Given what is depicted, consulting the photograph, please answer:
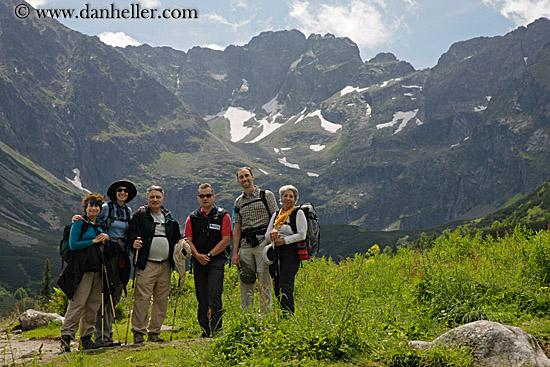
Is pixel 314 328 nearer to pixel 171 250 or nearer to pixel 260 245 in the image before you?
pixel 260 245

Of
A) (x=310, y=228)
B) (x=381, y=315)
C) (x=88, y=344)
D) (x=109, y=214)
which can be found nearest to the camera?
(x=381, y=315)

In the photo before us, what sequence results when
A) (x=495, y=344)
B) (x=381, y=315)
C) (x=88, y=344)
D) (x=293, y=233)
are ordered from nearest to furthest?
(x=495, y=344)
(x=381, y=315)
(x=293, y=233)
(x=88, y=344)

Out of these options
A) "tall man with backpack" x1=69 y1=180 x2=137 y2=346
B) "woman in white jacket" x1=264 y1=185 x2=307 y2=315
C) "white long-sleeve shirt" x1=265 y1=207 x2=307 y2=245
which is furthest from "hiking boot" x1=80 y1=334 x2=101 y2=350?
"white long-sleeve shirt" x1=265 y1=207 x2=307 y2=245

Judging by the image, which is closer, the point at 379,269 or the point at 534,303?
the point at 534,303

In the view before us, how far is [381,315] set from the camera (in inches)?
299

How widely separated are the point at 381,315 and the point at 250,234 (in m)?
3.05

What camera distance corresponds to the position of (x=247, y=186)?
365 inches

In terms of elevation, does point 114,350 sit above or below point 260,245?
below

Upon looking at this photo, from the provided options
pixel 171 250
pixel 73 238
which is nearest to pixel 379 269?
pixel 171 250

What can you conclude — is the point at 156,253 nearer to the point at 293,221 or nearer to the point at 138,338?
the point at 138,338

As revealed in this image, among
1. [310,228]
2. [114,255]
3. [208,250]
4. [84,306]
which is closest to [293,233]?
[310,228]

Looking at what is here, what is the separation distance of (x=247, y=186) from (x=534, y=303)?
5.81 meters

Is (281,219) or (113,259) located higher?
(281,219)

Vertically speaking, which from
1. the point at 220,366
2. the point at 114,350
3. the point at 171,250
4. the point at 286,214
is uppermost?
the point at 286,214
